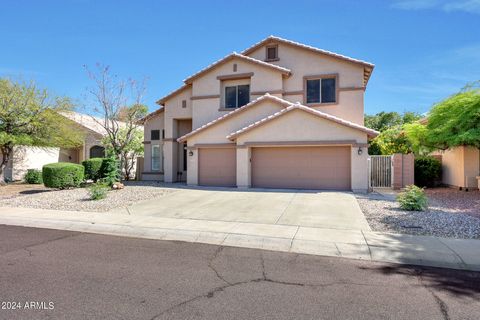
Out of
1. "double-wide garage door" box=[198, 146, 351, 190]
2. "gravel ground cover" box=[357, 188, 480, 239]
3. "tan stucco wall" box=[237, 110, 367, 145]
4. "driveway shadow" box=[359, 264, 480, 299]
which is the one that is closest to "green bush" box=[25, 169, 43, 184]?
"double-wide garage door" box=[198, 146, 351, 190]

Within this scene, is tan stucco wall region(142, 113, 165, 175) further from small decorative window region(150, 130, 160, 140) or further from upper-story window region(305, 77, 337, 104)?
upper-story window region(305, 77, 337, 104)

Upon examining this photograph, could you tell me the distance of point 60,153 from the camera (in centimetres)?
2759

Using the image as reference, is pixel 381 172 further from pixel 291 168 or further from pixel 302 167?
pixel 291 168

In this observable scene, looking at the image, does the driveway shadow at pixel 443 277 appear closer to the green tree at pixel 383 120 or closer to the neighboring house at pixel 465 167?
the neighboring house at pixel 465 167

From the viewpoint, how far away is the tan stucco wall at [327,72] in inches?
757

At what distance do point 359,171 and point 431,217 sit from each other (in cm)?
656

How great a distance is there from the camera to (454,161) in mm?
18359

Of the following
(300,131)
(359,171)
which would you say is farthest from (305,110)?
(359,171)

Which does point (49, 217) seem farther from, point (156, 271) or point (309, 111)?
point (309, 111)

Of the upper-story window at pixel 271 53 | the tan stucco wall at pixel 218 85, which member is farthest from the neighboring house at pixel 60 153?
the upper-story window at pixel 271 53

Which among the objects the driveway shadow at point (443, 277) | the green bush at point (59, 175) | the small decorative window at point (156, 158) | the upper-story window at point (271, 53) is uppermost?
the upper-story window at point (271, 53)

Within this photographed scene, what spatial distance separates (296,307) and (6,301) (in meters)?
3.94

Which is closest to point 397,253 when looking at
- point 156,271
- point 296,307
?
point 296,307

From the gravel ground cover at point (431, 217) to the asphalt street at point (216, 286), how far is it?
9.43 ft
